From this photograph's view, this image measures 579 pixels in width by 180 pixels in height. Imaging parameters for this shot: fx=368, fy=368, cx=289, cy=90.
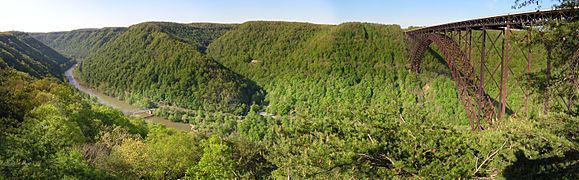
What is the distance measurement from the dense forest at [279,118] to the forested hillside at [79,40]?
Result: 177 feet

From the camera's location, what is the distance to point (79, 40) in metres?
165

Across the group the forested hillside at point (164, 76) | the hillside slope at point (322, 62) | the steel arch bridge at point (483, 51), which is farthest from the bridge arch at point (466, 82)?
the forested hillside at point (164, 76)

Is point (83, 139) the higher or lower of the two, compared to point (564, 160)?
lower

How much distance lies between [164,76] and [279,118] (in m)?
31.8

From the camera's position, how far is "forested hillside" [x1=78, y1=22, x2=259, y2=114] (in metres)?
66.0

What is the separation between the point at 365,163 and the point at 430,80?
4946cm

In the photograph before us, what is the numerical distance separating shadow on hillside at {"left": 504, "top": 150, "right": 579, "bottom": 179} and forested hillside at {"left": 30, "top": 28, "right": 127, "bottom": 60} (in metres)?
137

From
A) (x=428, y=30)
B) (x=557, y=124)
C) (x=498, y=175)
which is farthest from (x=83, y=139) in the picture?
(x=428, y=30)

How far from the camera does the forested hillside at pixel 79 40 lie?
5472 inches

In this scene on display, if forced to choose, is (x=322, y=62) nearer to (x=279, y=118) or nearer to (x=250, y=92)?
(x=250, y=92)

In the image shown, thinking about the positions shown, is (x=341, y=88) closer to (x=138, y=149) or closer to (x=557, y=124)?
(x=138, y=149)

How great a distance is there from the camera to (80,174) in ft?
39.9

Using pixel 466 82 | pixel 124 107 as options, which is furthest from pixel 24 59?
pixel 466 82

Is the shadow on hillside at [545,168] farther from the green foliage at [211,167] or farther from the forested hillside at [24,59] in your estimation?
the forested hillside at [24,59]
